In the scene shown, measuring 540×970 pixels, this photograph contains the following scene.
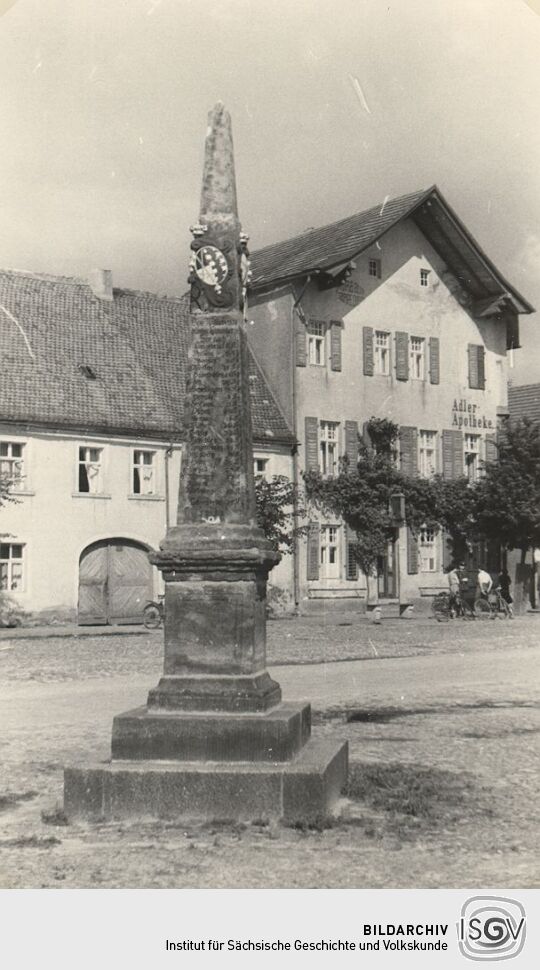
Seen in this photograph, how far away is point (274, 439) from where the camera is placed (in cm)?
3083

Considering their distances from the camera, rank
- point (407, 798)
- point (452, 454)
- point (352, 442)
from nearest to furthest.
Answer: point (407, 798) < point (352, 442) < point (452, 454)

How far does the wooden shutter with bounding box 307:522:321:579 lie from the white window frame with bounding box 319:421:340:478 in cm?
163

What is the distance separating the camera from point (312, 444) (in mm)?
31797

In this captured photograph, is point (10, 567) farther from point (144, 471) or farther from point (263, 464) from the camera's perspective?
point (263, 464)

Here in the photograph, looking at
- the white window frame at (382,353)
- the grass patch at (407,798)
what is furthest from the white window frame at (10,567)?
the grass patch at (407,798)

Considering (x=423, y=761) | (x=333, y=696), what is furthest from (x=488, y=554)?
(x=423, y=761)

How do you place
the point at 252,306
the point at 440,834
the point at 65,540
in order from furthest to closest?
the point at 252,306
the point at 65,540
the point at 440,834

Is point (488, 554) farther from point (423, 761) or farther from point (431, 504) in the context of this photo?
point (423, 761)

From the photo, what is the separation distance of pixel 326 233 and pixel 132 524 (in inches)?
482

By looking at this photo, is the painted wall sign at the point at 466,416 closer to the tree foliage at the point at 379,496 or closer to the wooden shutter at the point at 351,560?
the tree foliage at the point at 379,496

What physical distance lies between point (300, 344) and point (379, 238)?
424cm

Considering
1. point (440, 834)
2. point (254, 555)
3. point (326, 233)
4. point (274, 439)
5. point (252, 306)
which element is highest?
point (326, 233)

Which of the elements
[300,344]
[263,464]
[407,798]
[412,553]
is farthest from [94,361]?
[407,798]
